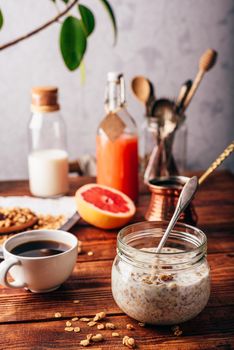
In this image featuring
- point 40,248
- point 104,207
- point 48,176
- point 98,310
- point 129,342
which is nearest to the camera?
point 129,342

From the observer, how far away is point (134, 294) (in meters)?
0.92

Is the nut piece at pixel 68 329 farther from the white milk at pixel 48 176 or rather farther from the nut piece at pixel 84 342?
the white milk at pixel 48 176

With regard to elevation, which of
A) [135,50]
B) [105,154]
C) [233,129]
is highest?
[135,50]

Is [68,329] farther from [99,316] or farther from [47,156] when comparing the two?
[47,156]

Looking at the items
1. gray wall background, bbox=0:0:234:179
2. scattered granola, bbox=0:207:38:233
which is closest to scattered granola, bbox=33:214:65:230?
scattered granola, bbox=0:207:38:233

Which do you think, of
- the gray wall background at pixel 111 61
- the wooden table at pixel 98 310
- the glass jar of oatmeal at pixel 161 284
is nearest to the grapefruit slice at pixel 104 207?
the wooden table at pixel 98 310

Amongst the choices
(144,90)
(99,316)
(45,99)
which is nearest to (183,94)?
(144,90)

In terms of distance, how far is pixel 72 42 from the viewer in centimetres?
130

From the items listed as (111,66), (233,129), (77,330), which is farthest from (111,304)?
(233,129)

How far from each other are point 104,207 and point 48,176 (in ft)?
1.17

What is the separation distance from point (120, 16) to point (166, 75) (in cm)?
35

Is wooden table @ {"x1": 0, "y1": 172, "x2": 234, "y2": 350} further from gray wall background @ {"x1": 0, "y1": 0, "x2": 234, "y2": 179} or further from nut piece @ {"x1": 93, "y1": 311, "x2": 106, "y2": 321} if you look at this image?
gray wall background @ {"x1": 0, "y1": 0, "x2": 234, "y2": 179}

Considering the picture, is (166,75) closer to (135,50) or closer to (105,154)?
(135,50)

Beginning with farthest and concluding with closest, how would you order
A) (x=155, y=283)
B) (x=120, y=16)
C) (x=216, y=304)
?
(x=120, y=16) → (x=216, y=304) → (x=155, y=283)
